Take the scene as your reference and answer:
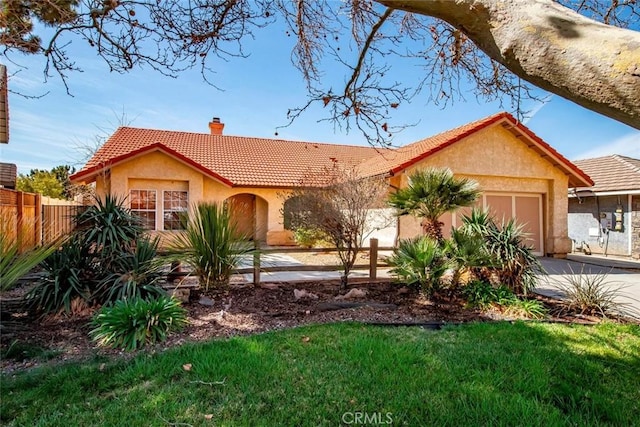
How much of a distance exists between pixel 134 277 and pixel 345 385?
4409 mm

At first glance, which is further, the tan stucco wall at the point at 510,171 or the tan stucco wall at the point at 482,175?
the tan stucco wall at the point at 510,171

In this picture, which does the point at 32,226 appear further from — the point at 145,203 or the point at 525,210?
the point at 525,210

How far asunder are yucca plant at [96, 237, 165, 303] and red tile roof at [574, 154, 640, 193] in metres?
19.5

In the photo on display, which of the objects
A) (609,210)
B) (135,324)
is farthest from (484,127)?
(135,324)

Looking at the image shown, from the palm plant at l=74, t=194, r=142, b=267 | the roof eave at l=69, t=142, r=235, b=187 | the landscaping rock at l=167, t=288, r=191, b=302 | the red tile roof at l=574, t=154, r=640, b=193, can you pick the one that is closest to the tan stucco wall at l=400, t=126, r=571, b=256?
the red tile roof at l=574, t=154, r=640, b=193

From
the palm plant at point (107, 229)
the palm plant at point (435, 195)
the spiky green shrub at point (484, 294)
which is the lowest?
the spiky green shrub at point (484, 294)

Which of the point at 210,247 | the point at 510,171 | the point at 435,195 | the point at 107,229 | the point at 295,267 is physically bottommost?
the point at 295,267

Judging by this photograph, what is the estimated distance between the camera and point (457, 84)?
7.09 metres

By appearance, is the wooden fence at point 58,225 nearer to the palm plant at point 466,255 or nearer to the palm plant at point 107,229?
the palm plant at point 107,229

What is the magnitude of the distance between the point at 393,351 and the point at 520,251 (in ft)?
15.1

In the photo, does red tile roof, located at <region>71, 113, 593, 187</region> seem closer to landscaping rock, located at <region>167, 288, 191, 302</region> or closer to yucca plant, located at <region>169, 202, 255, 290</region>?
yucca plant, located at <region>169, 202, 255, 290</region>

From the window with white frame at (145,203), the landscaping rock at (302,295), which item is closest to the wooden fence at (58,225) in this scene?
the landscaping rock at (302,295)

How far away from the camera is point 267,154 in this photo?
21.0 metres

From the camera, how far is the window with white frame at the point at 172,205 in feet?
50.0
